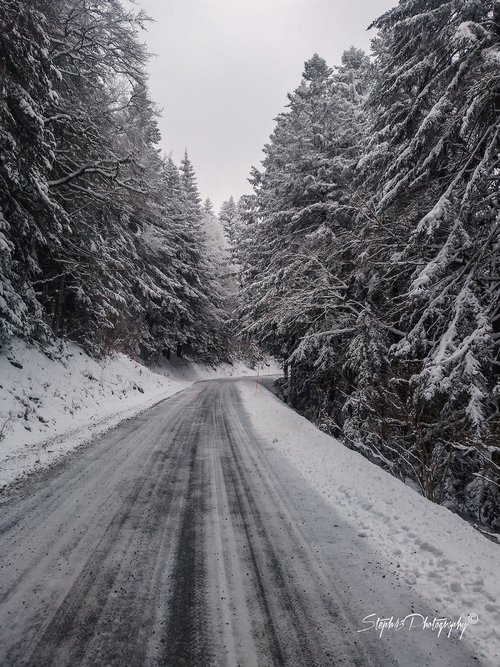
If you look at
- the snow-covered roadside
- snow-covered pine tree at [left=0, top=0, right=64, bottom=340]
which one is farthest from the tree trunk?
the snow-covered roadside

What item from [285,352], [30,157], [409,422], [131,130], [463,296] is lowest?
[409,422]

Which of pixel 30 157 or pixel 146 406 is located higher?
pixel 30 157

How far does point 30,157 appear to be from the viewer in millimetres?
7160

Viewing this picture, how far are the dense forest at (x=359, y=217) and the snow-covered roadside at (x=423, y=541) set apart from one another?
113 centimetres

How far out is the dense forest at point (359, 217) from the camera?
17.9ft

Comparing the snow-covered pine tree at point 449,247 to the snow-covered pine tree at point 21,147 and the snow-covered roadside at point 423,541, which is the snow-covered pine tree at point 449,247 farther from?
the snow-covered pine tree at point 21,147

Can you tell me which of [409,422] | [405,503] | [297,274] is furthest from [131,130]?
[405,503]

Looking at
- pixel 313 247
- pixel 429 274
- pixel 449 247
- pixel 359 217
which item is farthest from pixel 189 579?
pixel 313 247

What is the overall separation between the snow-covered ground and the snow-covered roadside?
4.42 m

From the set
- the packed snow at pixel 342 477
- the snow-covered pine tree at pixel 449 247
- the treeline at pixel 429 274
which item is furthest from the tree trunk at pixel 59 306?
the snow-covered pine tree at pixel 449 247

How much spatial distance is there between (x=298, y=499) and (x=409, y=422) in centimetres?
240

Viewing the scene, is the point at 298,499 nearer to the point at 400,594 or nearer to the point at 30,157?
the point at 400,594

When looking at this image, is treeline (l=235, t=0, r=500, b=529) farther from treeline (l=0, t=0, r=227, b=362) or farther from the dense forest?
treeline (l=0, t=0, r=227, b=362)

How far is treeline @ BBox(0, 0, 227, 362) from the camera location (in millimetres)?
6723
